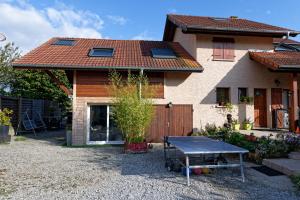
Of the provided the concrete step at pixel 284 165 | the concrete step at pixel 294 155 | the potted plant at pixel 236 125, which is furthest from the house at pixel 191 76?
the concrete step at pixel 284 165

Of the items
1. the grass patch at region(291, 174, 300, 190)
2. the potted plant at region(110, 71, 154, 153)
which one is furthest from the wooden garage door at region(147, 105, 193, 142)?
the grass patch at region(291, 174, 300, 190)

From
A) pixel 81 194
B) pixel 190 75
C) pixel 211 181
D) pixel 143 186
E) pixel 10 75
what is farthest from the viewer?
pixel 10 75

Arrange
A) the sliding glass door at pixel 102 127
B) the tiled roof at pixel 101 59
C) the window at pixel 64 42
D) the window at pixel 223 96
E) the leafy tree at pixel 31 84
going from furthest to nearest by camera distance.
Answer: the leafy tree at pixel 31 84, the window at pixel 64 42, the window at pixel 223 96, the sliding glass door at pixel 102 127, the tiled roof at pixel 101 59

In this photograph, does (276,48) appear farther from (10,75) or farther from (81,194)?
(10,75)

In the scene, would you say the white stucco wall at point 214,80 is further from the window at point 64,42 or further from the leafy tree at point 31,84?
the leafy tree at point 31,84

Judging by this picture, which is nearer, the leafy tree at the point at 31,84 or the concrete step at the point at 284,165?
the concrete step at the point at 284,165

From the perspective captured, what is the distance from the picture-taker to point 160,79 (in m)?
12.5

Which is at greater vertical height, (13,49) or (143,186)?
(13,49)

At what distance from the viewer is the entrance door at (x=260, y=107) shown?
44.9 ft

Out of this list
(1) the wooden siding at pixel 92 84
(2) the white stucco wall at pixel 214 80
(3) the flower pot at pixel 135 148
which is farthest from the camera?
(2) the white stucco wall at pixel 214 80

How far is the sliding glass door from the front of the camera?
1202 centimetres

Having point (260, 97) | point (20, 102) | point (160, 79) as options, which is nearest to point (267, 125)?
point (260, 97)

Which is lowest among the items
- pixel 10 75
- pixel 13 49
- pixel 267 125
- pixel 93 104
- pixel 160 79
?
pixel 267 125

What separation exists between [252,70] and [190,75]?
130 inches
